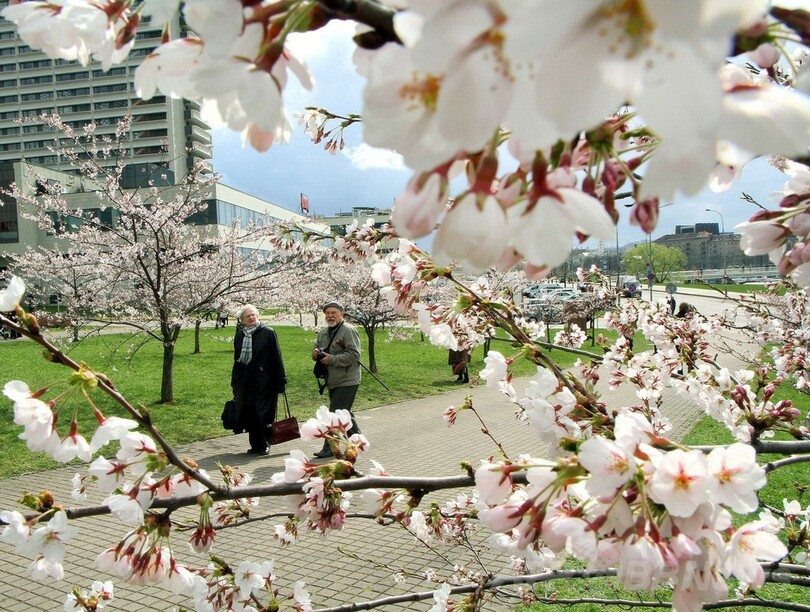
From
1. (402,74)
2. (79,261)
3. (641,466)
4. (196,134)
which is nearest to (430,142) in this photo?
(402,74)

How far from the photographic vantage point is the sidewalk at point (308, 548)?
475 cm

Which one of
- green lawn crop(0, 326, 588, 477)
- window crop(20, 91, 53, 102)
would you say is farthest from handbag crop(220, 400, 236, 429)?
window crop(20, 91, 53, 102)

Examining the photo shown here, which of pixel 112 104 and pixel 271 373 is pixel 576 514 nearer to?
pixel 271 373

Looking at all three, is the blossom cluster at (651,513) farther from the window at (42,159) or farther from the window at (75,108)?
the window at (75,108)

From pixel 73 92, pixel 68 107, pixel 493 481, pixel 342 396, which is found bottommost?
pixel 342 396

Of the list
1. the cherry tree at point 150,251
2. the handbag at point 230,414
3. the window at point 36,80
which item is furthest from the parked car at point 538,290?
the window at point 36,80

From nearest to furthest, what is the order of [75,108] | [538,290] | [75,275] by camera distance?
[75,275] → [538,290] → [75,108]

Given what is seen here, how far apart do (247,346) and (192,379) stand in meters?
7.94

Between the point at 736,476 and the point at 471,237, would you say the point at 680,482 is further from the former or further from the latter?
the point at 471,237

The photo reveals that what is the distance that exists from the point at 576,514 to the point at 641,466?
177mm

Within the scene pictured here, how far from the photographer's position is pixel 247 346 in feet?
26.4

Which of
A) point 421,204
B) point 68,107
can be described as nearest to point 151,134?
point 68,107

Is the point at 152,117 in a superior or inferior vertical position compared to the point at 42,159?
superior

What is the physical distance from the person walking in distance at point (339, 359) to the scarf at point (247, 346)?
0.84 metres
